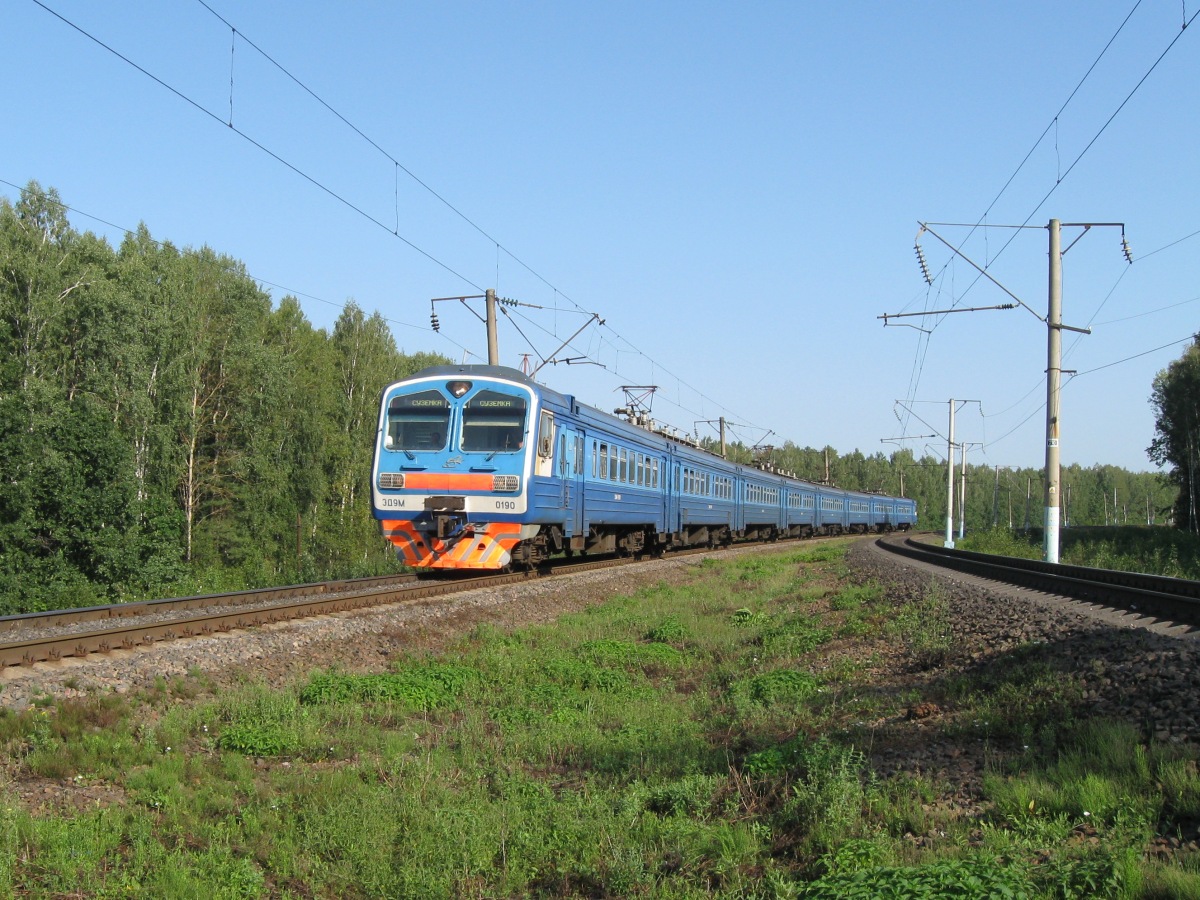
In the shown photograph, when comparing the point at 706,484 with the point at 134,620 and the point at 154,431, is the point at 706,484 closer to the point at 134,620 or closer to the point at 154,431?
the point at 154,431

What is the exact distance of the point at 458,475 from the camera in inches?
642

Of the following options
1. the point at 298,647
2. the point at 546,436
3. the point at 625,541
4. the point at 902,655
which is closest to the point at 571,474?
the point at 546,436

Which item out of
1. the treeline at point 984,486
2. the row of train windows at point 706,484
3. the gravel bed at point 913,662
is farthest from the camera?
the treeline at point 984,486

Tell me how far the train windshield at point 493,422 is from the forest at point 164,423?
26.3 ft

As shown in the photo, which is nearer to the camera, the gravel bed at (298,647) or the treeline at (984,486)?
the gravel bed at (298,647)

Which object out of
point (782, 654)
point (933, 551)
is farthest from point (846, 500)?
point (782, 654)

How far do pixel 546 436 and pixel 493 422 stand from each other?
1.01m

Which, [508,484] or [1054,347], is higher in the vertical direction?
[1054,347]

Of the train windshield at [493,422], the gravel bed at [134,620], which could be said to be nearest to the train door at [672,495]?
the train windshield at [493,422]

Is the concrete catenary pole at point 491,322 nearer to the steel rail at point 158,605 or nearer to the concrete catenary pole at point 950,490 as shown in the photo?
the steel rail at point 158,605

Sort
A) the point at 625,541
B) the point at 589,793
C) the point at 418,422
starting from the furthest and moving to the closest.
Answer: the point at 625,541 < the point at 418,422 < the point at 589,793

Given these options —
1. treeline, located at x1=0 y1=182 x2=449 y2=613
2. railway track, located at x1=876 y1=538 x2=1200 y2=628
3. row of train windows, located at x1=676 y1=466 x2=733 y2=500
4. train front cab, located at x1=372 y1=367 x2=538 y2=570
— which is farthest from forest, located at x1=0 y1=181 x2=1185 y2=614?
railway track, located at x1=876 y1=538 x2=1200 y2=628

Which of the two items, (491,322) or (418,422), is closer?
(418,422)

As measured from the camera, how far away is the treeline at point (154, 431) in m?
28.2
